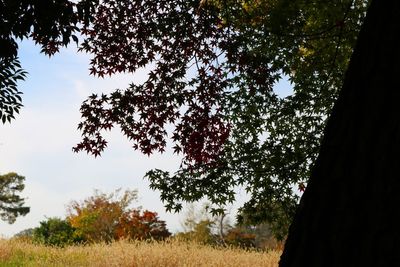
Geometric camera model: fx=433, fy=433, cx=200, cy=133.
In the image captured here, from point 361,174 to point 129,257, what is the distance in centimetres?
1112

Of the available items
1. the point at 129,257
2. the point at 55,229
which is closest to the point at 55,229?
the point at 55,229

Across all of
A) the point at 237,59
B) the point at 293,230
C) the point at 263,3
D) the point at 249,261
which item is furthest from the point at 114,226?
the point at 293,230

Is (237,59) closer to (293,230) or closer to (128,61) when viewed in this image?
(128,61)

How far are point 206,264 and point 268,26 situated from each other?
6.22 m

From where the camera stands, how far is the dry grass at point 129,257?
11.7 metres

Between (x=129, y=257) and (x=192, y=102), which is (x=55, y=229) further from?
(x=192, y=102)

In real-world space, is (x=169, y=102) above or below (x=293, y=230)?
above

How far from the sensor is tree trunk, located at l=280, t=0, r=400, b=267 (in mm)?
1479

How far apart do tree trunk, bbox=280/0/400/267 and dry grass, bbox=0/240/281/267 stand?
9428 mm

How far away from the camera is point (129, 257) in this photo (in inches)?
468

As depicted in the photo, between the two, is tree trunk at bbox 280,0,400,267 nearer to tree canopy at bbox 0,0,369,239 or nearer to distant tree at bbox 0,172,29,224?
tree canopy at bbox 0,0,369,239

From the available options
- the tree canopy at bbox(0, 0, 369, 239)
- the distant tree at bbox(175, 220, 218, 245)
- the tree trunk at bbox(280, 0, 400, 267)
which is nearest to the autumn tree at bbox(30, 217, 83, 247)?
the distant tree at bbox(175, 220, 218, 245)

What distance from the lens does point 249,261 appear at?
1290 cm

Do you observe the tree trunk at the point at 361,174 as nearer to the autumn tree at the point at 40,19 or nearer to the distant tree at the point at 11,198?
the autumn tree at the point at 40,19
